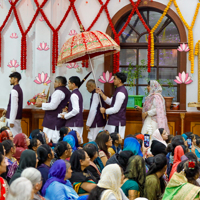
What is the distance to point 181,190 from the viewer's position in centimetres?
276

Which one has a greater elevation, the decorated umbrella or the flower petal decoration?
the decorated umbrella

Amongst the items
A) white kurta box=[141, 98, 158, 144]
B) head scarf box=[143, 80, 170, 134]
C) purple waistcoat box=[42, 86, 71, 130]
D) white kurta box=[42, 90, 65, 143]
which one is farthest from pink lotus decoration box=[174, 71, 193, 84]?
white kurta box=[42, 90, 65, 143]

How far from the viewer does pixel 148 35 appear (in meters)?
8.02

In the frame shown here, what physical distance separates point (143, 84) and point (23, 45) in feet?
9.12

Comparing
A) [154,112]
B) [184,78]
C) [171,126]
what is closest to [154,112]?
[154,112]

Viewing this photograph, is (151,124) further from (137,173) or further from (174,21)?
(137,173)

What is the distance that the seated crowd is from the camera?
2.64 m

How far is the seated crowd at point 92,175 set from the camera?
8.66ft

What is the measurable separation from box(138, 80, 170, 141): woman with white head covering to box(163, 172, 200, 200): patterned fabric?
413cm

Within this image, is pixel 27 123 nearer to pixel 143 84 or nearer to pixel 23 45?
pixel 23 45

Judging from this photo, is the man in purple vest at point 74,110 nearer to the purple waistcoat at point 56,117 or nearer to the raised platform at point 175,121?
the purple waistcoat at point 56,117

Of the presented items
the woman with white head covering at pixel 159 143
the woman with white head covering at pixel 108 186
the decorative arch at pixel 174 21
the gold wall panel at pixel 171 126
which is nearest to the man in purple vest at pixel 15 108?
the decorative arch at pixel 174 21

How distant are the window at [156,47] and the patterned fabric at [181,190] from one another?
5.26 metres

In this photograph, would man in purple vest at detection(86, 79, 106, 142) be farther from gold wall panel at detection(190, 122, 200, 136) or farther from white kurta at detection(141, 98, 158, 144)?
gold wall panel at detection(190, 122, 200, 136)
